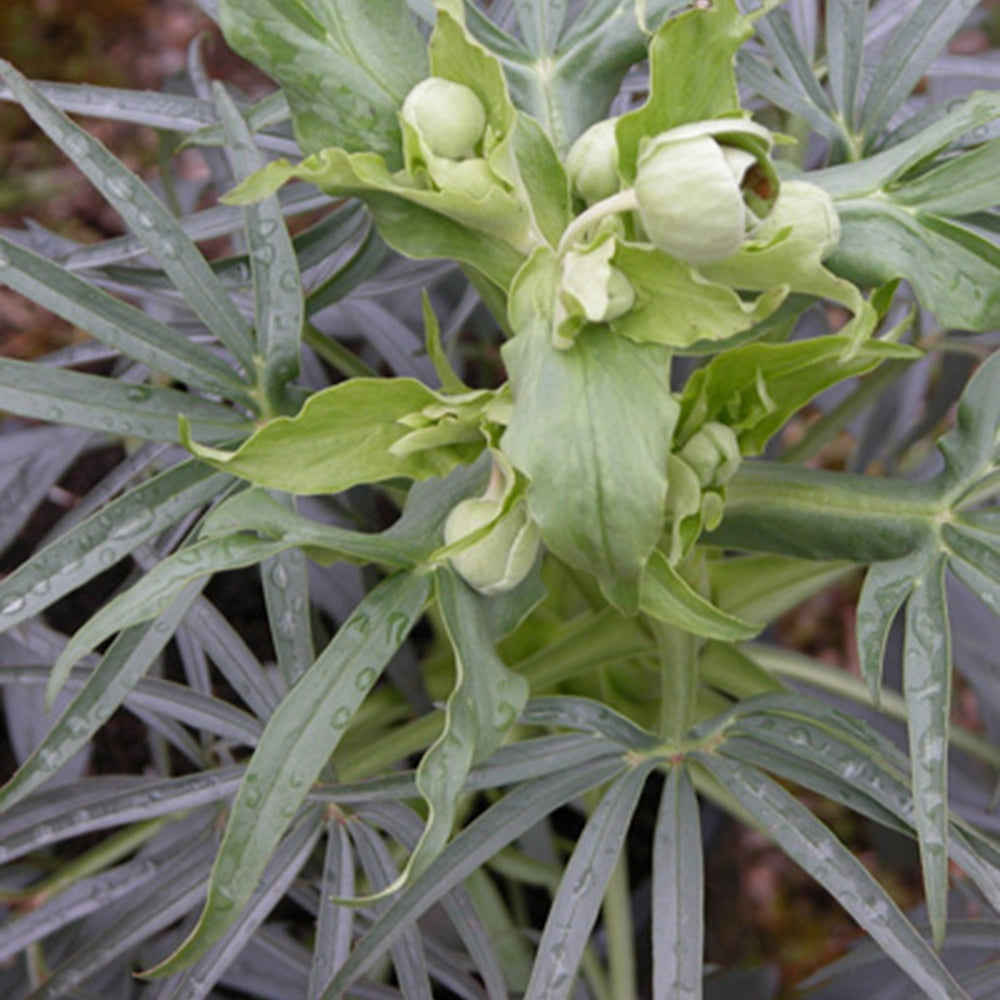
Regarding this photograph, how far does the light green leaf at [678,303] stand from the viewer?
0.40 metres

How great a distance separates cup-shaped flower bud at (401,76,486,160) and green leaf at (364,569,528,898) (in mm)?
151

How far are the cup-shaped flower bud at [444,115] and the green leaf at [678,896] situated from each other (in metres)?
0.27

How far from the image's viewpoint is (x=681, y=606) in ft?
1.47

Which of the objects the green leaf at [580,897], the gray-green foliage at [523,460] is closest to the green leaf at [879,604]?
the gray-green foliage at [523,460]

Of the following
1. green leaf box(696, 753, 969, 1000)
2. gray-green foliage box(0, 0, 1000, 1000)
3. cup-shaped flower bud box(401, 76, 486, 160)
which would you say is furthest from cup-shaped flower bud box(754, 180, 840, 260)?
green leaf box(696, 753, 969, 1000)

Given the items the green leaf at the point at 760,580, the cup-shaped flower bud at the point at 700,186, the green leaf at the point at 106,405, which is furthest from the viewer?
the green leaf at the point at 760,580

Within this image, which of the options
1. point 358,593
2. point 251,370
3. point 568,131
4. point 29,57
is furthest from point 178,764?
point 29,57

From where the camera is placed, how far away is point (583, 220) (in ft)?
1.34

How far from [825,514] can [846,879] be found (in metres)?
0.14

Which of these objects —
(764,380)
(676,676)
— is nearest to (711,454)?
(764,380)

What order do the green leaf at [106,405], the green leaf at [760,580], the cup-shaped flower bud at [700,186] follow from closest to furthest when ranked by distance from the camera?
the cup-shaped flower bud at [700,186] → the green leaf at [106,405] → the green leaf at [760,580]

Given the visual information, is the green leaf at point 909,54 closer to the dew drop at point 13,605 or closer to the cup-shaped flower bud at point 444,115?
the cup-shaped flower bud at point 444,115

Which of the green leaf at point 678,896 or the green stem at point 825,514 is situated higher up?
the green stem at point 825,514

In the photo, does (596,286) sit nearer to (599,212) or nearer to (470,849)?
(599,212)
